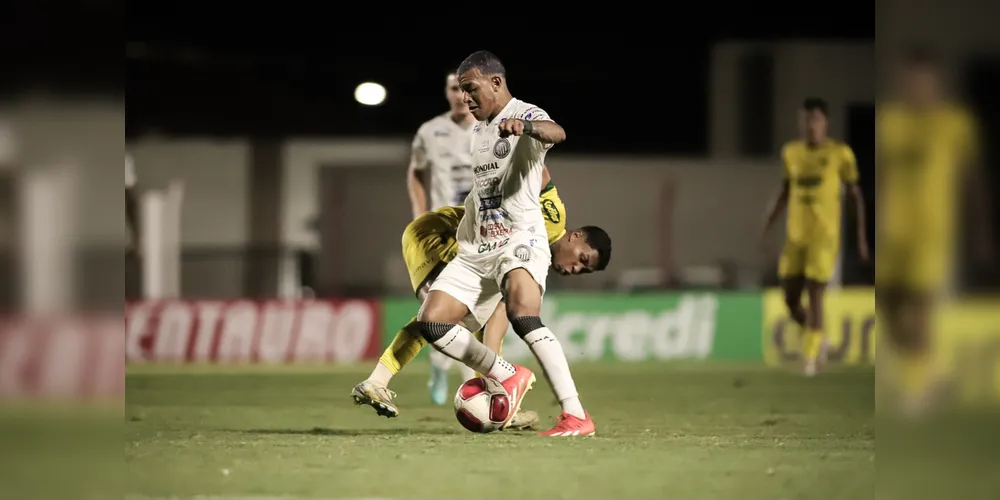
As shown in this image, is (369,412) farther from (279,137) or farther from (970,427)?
(279,137)

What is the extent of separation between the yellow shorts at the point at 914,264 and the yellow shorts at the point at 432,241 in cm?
554

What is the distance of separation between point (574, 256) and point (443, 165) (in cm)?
300

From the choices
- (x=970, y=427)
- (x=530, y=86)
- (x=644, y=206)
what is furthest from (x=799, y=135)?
(x=970, y=427)

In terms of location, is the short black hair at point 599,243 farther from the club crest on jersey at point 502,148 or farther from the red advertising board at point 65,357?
the red advertising board at point 65,357

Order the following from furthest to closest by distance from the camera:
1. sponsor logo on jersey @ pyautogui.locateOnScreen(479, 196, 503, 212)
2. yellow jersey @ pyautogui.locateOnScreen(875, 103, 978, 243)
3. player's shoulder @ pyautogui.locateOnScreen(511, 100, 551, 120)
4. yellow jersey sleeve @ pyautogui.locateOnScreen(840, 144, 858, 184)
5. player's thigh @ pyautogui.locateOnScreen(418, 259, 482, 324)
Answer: yellow jersey sleeve @ pyautogui.locateOnScreen(840, 144, 858, 184) < player's thigh @ pyautogui.locateOnScreen(418, 259, 482, 324) < sponsor logo on jersey @ pyautogui.locateOnScreen(479, 196, 503, 212) < player's shoulder @ pyautogui.locateOnScreen(511, 100, 551, 120) < yellow jersey @ pyautogui.locateOnScreen(875, 103, 978, 243)

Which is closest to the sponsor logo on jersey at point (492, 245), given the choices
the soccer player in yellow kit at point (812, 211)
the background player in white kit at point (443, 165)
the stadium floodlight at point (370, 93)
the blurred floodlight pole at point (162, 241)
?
the background player in white kit at point (443, 165)

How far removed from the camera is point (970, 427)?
249 cm

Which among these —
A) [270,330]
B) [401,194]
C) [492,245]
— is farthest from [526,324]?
[401,194]

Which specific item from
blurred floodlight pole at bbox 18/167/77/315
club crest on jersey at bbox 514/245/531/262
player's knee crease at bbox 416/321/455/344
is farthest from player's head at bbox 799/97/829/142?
blurred floodlight pole at bbox 18/167/77/315

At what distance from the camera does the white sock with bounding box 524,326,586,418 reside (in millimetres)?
6777

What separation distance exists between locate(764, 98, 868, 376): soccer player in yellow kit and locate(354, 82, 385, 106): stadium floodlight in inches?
510

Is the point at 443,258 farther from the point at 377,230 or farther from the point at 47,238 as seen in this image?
the point at 377,230

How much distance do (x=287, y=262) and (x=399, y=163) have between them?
12.0ft

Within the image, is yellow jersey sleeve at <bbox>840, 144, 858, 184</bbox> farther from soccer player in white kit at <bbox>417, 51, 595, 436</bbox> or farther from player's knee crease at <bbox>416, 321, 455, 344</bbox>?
player's knee crease at <bbox>416, 321, 455, 344</bbox>
